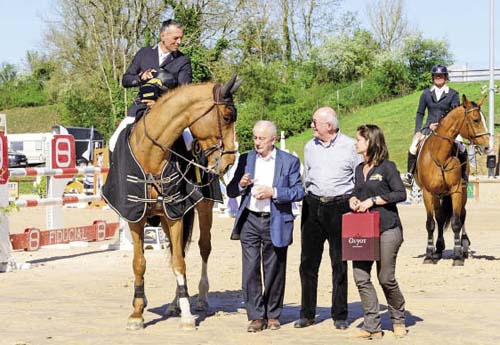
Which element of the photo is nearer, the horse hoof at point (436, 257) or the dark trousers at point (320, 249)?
the dark trousers at point (320, 249)

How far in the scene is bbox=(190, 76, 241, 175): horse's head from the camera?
7781 millimetres

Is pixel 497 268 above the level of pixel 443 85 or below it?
below

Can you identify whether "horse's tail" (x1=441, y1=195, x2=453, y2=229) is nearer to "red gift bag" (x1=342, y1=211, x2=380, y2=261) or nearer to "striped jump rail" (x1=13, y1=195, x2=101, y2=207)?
"striped jump rail" (x1=13, y1=195, x2=101, y2=207)

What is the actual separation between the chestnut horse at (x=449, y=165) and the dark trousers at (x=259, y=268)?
538 centimetres

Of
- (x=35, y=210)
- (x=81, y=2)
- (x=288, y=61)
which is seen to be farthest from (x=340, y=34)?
(x=35, y=210)

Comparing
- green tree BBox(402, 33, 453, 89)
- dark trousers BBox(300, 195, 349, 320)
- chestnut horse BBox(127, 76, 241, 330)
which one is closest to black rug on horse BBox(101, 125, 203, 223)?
chestnut horse BBox(127, 76, 241, 330)

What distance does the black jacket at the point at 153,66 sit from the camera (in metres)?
8.84

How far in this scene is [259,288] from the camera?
8.13 meters

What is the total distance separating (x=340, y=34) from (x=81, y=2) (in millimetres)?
18612

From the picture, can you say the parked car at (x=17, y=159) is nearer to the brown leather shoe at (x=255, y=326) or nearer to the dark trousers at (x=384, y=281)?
the brown leather shoe at (x=255, y=326)

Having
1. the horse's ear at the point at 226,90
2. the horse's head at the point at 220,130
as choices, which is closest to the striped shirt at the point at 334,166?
the horse's head at the point at 220,130

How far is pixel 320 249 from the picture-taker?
27.4ft

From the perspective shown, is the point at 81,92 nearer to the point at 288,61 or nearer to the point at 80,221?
the point at 288,61

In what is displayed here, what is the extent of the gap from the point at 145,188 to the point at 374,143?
6.71ft
